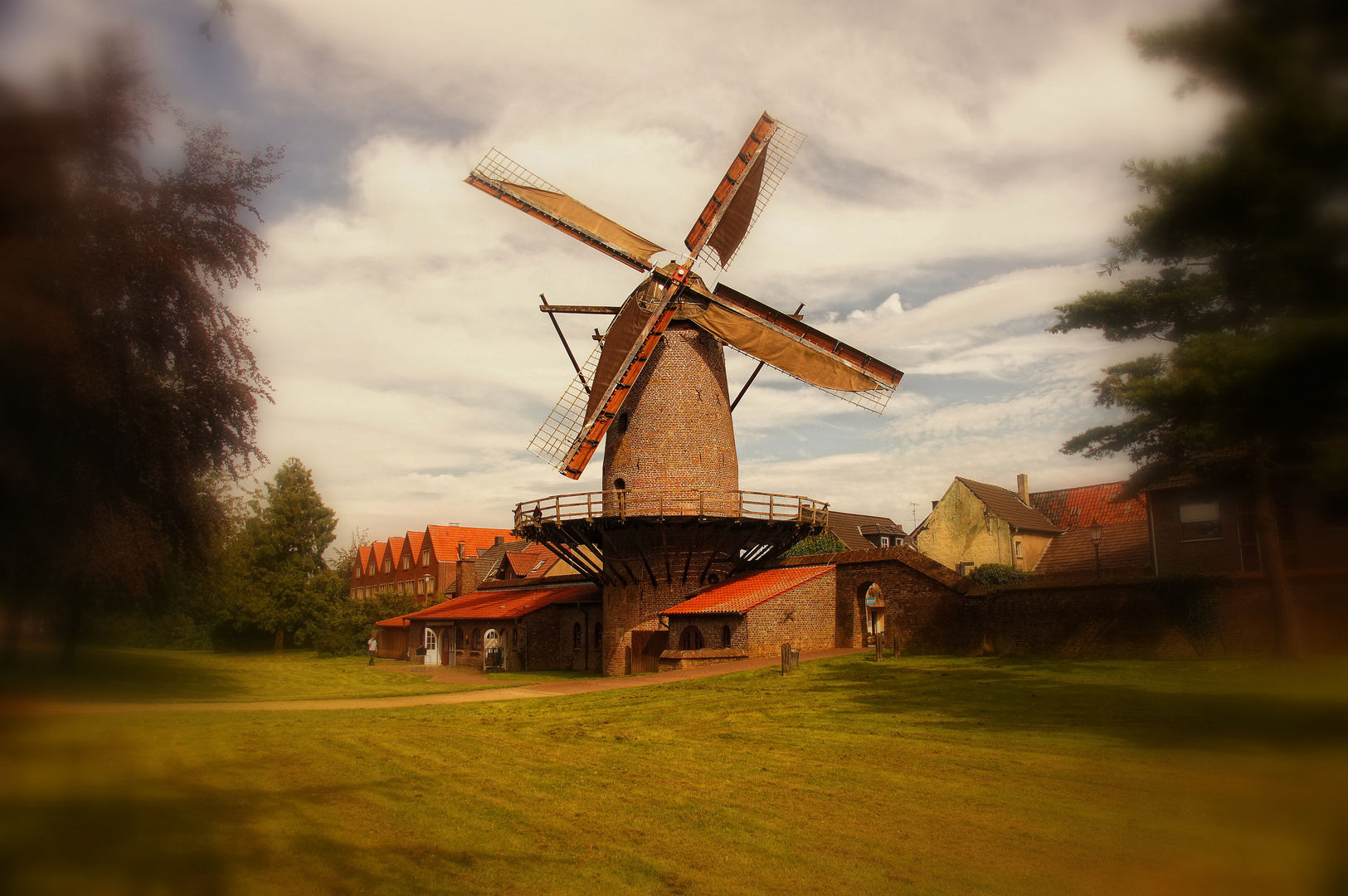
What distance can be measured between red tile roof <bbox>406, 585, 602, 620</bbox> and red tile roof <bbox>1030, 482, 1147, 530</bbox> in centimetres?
2247

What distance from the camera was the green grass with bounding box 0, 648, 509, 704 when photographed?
2.40 metres

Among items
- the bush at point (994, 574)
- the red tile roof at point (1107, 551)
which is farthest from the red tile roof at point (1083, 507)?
the bush at point (994, 574)

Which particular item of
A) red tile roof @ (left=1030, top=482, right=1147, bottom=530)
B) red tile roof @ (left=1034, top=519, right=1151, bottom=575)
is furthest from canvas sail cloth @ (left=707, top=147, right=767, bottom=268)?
red tile roof @ (left=1030, top=482, right=1147, bottom=530)

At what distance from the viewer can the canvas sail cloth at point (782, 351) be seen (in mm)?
24891

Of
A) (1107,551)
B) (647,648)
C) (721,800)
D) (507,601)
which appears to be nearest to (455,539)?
(507,601)

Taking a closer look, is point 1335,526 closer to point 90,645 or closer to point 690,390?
point 90,645

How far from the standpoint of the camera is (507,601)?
36531 millimetres

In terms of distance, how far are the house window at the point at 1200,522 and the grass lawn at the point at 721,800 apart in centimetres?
1038

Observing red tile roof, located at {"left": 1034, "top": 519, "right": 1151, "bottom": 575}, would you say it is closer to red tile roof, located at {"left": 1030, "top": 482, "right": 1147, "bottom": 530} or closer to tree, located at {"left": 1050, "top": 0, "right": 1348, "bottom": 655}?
red tile roof, located at {"left": 1030, "top": 482, "right": 1147, "bottom": 530}

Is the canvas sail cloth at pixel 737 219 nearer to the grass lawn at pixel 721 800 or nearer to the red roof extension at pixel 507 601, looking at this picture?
the red roof extension at pixel 507 601

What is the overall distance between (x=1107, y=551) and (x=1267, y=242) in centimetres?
2787

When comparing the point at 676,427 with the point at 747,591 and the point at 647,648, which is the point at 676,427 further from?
the point at 647,648

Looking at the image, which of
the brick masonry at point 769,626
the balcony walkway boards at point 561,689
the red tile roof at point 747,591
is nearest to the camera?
the balcony walkway boards at point 561,689

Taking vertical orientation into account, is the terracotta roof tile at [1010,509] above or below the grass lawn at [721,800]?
above
